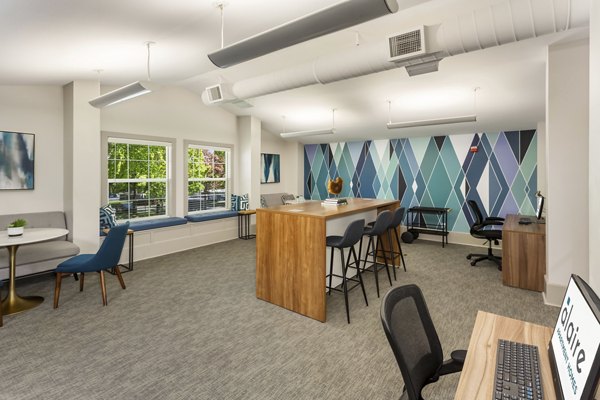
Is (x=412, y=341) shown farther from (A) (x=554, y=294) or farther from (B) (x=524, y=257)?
(B) (x=524, y=257)

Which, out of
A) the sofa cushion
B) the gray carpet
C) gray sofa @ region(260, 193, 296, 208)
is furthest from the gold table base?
→ gray sofa @ region(260, 193, 296, 208)

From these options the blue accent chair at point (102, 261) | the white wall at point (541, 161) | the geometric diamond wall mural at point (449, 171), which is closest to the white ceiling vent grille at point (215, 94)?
the blue accent chair at point (102, 261)

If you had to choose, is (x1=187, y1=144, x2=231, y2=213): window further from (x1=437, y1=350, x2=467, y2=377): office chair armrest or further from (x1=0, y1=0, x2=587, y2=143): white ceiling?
(x1=437, y1=350, x2=467, y2=377): office chair armrest

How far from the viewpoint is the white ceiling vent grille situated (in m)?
4.14

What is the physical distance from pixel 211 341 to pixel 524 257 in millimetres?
3906

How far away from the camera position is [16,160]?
4367 millimetres

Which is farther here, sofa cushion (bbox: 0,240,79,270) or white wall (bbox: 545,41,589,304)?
sofa cushion (bbox: 0,240,79,270)

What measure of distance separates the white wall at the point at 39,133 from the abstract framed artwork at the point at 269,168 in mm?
4406

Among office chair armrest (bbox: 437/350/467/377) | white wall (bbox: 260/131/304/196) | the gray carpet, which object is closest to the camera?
office chair armrest (bbox: 437/350/467/377)

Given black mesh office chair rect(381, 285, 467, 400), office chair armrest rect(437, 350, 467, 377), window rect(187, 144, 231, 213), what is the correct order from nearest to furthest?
black mesh office chair rect(381, 285, 467, 400) < office chair armrest rect(437, 350, 467, 377) < window rect(187, 144, 231, 213)

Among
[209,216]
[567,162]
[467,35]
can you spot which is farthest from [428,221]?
[467,35]

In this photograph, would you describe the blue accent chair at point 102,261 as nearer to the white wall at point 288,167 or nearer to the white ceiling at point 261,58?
the white ceiling at point 261,58

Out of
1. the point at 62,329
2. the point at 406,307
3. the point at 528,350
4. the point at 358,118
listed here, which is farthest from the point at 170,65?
the point at 528,350

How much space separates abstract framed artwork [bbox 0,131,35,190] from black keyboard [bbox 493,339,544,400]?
18.6ft
